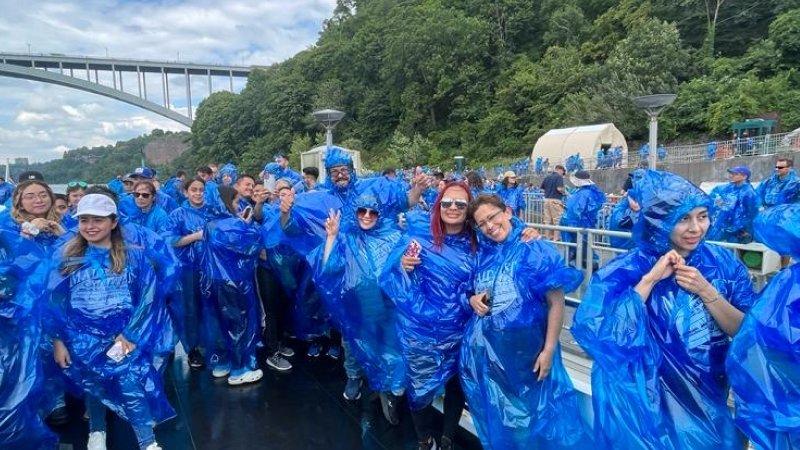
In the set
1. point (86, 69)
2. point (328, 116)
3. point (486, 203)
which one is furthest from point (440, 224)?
point (86, 69)

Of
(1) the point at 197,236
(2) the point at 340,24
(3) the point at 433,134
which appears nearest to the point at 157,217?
(1) the point at 197,236

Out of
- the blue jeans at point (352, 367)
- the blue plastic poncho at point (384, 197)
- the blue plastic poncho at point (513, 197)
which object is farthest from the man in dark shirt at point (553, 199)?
the blue plastic poncho at point (384, 197)

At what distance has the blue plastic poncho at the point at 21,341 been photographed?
7.84 feet

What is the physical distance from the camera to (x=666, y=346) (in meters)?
1.69

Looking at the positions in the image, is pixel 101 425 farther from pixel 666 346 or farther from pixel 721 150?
pixel 721 150

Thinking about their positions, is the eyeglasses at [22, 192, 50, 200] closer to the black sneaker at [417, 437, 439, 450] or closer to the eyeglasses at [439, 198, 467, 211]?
the eyeglasses at [439, 198, 467, 211]

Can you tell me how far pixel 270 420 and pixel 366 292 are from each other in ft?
3.60

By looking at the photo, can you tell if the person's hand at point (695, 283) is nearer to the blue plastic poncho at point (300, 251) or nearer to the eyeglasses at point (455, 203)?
the eyeglasses at point (455, 203)

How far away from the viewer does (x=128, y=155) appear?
92125mm

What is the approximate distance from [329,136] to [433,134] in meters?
26.7

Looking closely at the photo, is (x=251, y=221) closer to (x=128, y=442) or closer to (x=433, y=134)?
(x=128, y=442)

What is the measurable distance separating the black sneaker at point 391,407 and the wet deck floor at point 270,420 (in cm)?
4

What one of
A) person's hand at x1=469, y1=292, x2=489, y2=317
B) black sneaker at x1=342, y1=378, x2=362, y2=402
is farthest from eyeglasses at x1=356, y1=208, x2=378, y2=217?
black sneaker at x1=342, y1=378, x2=362, y2=402

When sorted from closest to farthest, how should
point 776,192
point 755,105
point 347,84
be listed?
point 776,192 → point 755,105 → point 347,84
